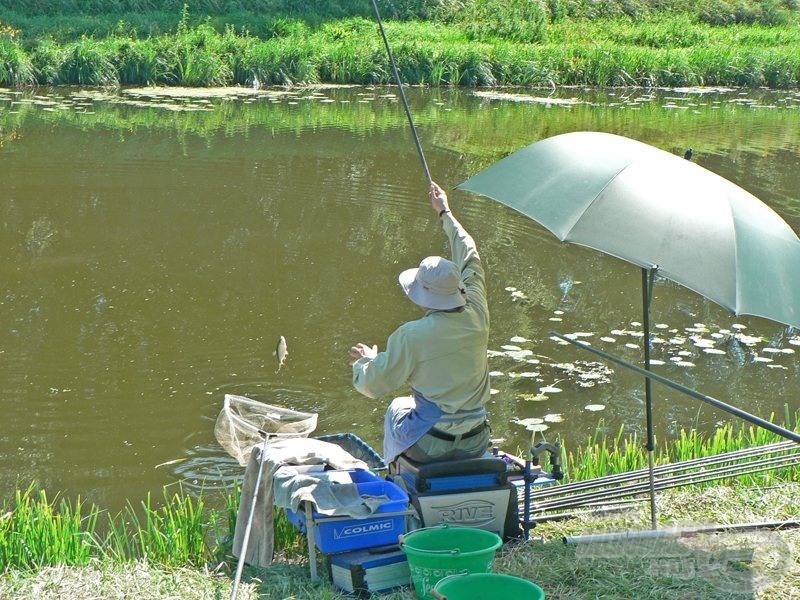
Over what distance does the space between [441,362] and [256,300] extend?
406cm

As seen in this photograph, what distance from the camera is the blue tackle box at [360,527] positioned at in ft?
Result: 11.1

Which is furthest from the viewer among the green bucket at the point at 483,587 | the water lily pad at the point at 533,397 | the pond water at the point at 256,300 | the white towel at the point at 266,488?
the water lily pad at the point at 533,397

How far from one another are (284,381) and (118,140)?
296 inches

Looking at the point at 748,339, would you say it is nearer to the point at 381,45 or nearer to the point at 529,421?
the point at 529,421

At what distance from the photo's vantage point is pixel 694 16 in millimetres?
28484

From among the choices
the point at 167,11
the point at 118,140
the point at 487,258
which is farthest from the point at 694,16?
the point at 487,258

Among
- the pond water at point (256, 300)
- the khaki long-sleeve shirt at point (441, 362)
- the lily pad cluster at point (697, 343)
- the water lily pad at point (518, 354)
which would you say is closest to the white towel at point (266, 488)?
the khaki long-sleeve shirt at point (441, 362)

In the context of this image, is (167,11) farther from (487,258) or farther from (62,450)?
(62,450)

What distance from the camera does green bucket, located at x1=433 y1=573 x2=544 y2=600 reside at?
117 inches

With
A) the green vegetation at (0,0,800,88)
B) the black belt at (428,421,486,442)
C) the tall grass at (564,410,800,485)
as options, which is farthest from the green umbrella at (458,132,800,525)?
the green vegetation at (0,0,800,88)

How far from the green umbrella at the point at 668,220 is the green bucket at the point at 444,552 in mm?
986

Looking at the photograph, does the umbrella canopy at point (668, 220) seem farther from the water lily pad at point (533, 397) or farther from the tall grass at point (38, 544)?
the water lily pad at point (533, 397)

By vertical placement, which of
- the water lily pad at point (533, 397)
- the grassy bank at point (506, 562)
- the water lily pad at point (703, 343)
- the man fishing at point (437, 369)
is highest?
the man fishing at point (437, 369)

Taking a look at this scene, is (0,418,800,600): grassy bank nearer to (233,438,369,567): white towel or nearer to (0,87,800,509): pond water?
(233,438,369,567): white towel
